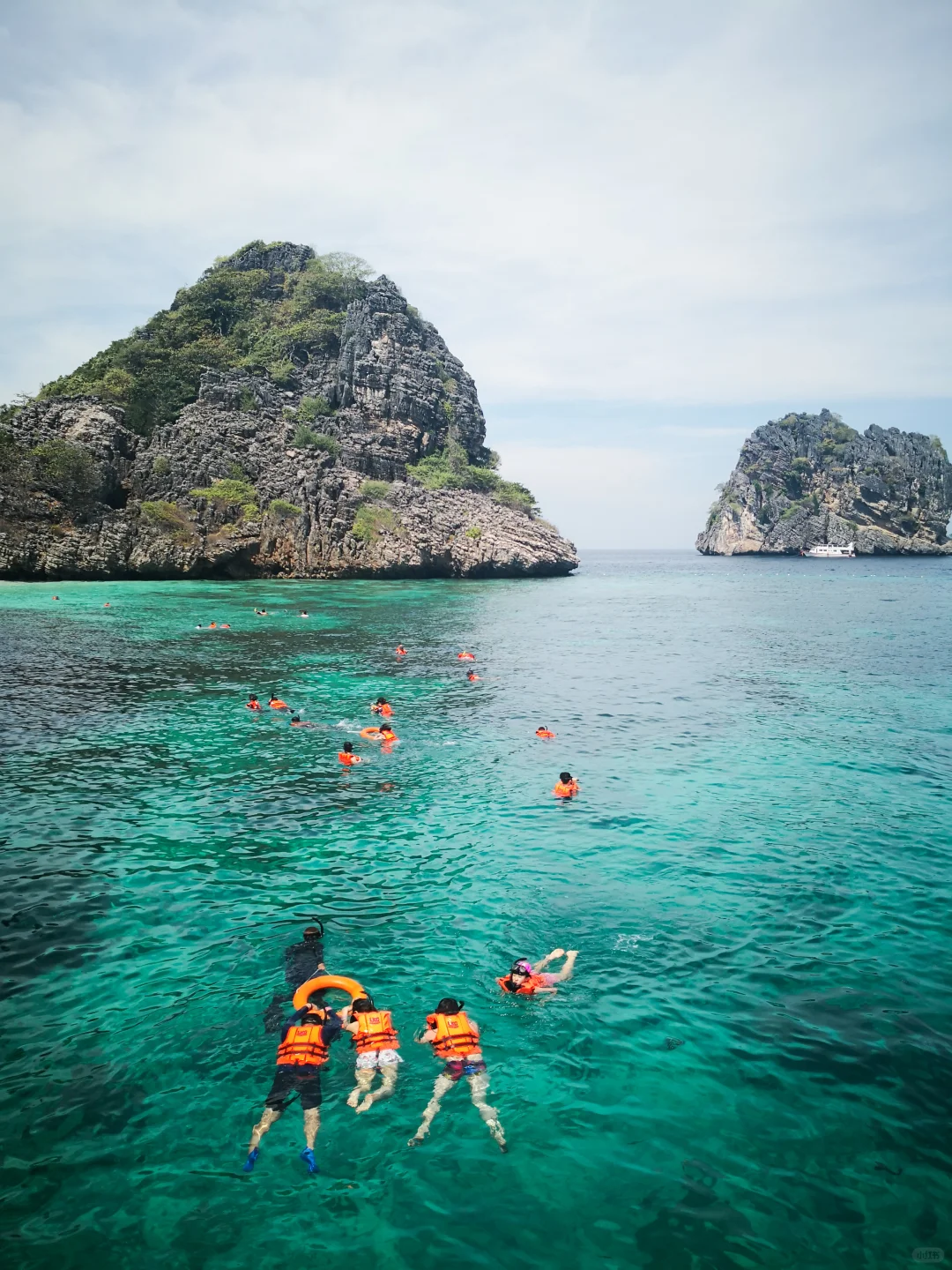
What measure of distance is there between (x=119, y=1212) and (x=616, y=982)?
290 inches

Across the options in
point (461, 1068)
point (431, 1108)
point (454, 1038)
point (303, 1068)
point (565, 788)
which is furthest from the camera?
point (565, 788)

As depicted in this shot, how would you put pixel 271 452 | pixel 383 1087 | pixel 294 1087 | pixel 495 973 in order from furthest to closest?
pixel 271 452
pixel 495 973
pixel 383 1087
pixel 294 1087

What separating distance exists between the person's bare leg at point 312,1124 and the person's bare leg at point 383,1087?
1.70 ft

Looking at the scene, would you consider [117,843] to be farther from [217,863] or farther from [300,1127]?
[300,1127]

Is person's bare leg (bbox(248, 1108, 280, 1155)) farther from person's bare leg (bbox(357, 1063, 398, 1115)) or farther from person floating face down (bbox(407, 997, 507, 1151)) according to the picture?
person floating face down (bbox(407, 997, 507, 1151))

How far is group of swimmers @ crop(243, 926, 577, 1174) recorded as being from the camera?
9172mm

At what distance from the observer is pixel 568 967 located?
1220cm

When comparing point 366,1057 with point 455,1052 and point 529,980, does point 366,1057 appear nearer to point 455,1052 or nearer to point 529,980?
point 455,1052

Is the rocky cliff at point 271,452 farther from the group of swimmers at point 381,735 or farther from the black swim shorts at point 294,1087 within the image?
the black swim shorts at point 294,1087

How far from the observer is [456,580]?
10081 cm

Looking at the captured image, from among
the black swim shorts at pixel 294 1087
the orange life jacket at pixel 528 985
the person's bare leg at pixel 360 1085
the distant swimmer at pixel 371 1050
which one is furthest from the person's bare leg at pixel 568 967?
the black swim shorts at pixel 294 1087

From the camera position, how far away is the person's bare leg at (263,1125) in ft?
28.5

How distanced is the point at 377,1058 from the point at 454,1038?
108 centimetres

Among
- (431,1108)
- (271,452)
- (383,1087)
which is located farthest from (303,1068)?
(271,452)
